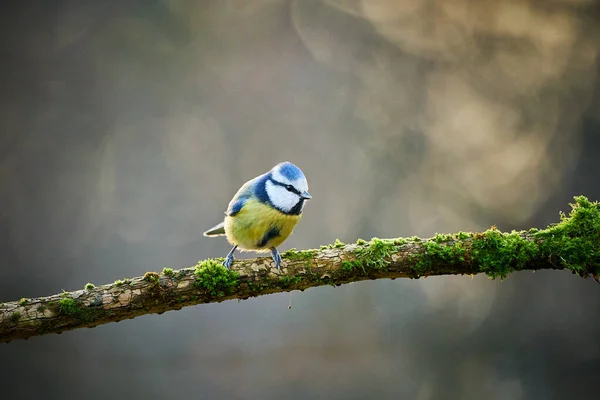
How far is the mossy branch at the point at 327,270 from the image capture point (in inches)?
92.4

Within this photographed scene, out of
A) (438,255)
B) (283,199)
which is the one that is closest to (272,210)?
(283,199)

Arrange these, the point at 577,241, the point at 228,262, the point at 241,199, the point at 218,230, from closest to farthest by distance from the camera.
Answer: the point at 577,241, the point at 228,262, the point at 241,199, the point at 218,230

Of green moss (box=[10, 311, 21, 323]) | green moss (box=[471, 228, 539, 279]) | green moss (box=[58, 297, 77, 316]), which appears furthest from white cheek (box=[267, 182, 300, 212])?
green moss (box=[10, 311, 21, 323])

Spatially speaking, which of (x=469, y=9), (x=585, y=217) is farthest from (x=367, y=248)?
(x=469, y=9)

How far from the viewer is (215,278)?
96.4 inches

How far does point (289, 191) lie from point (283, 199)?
0.05 meters

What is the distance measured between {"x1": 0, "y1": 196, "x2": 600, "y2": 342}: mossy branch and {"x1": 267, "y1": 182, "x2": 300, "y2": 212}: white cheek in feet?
1.15

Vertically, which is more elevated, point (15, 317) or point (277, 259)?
point (277, 259)

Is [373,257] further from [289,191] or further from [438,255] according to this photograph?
[289,191]

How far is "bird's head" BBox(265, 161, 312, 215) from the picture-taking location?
2.82 m

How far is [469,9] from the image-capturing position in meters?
7.34

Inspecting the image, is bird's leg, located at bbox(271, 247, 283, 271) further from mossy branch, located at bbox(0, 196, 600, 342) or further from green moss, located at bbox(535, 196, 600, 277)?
green moss, located at bbox(535, 196, 600, 277)

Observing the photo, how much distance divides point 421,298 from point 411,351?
0.61m

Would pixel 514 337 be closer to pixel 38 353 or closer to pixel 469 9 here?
pixel 469 9
